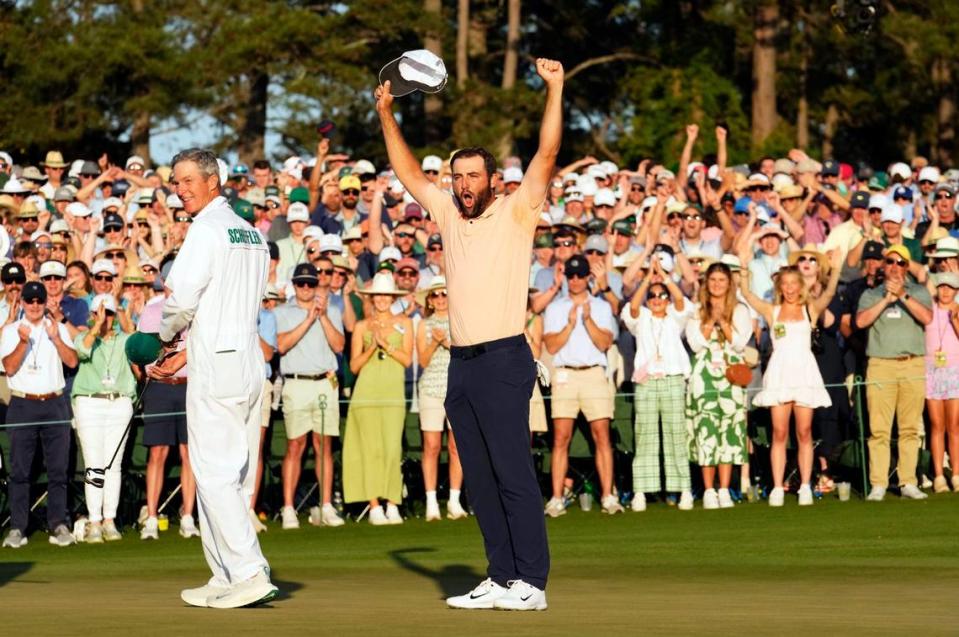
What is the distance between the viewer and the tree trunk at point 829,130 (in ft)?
173

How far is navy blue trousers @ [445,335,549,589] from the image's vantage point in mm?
9844

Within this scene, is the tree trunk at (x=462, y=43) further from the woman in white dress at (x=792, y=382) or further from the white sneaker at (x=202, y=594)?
the white sneaker at (x=202, y=594)

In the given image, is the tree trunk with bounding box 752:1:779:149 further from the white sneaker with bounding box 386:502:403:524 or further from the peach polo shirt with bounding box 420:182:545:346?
the peach polo shirt with bounding box 420:182:545:346

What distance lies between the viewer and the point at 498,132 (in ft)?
120

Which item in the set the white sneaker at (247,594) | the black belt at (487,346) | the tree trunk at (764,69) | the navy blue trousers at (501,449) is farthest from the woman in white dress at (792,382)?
the tree trunk at (764,69)

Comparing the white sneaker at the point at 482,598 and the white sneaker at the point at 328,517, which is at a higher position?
the white sneaker at the point at 482,598

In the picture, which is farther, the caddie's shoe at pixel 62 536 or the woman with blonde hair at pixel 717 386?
the woman with blonde hair at pixel 717 386

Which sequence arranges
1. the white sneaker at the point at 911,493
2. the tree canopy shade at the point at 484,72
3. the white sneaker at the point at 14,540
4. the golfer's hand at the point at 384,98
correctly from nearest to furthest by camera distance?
the golfer's hand at the point at 384,98, the white sneaker at the point at 14,540, the white sneaker at the point at 911,493, the tree canopy shade at the point at 484,72

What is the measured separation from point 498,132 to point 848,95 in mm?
15607

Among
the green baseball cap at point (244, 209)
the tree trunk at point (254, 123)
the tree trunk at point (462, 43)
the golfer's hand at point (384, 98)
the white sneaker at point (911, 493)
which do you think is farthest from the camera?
the tree trunk at point (254, 123)

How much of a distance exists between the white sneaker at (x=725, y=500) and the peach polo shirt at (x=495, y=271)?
326 inches

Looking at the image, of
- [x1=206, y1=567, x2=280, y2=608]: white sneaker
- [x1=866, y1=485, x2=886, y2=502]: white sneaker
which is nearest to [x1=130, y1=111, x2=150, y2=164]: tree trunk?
[x1=866, y1=485, x2=886, y2=502]: white sneaker

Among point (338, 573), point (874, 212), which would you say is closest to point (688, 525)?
point (338, 573)

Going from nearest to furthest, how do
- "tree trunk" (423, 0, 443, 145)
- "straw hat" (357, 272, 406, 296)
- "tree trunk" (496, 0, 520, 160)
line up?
"straw hat" (357, 272, 406, 296)
"tree trunk" (423, 0, 443, 145)
"tree trunk" (496, 0, 520, 160)
